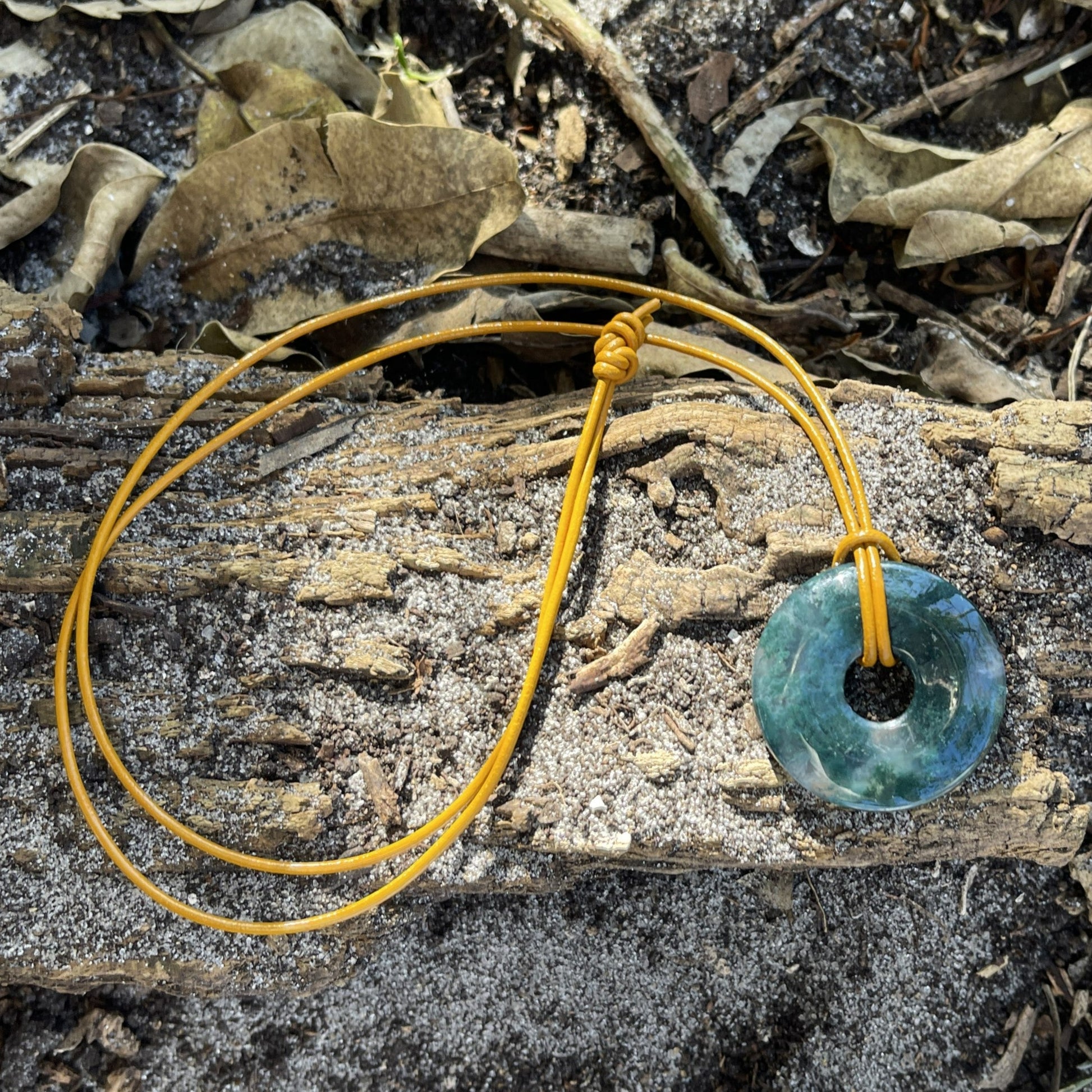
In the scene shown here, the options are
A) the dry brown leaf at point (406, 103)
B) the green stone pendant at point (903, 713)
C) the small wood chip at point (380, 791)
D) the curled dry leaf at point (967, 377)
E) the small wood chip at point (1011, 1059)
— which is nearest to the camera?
the green stone pendant at point (903, 713)

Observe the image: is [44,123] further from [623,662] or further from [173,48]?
[623,662]

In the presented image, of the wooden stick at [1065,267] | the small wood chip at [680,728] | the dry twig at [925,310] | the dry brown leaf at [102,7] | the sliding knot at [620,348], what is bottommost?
the small wood chip at [680,728]

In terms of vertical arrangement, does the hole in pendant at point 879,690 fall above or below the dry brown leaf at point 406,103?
below

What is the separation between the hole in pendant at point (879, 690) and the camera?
156 cm

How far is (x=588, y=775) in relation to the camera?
1573 millimetres

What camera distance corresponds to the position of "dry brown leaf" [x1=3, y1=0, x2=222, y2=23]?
2.08 meters

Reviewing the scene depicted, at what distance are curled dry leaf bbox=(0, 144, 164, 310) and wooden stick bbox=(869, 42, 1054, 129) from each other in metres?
1.54

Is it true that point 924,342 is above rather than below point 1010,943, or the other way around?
above

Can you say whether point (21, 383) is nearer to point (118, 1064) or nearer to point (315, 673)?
point (315, 673)

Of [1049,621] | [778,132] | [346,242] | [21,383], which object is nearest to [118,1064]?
[21,383]

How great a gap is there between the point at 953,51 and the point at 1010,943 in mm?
1819

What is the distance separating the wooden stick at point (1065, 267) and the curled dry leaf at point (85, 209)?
6.08 feet

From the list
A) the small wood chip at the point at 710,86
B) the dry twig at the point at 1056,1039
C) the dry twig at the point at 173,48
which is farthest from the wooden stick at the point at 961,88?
the dry twig at the point at 1056,1039

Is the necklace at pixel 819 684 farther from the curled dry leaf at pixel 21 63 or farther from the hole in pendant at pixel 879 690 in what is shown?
the curled dry leaf at pixel 21 63
